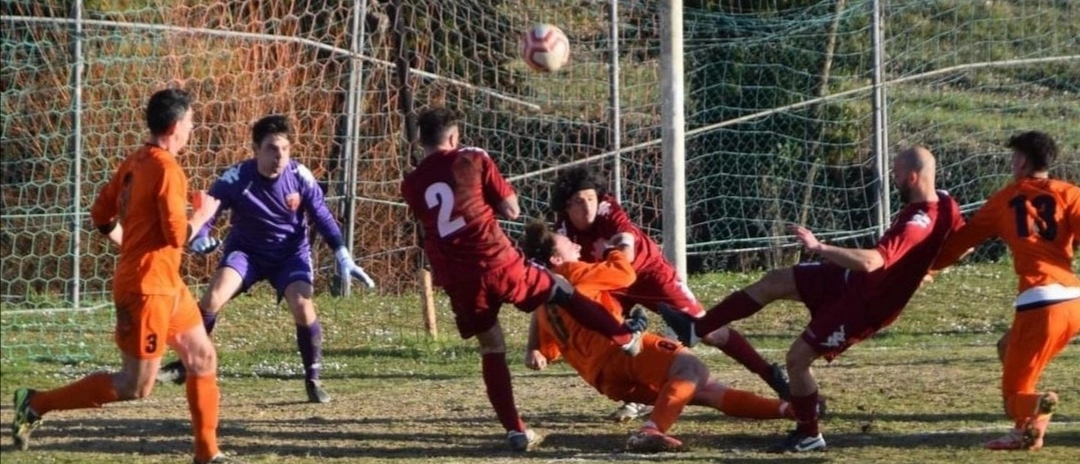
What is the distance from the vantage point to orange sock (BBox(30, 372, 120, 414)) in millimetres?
8094

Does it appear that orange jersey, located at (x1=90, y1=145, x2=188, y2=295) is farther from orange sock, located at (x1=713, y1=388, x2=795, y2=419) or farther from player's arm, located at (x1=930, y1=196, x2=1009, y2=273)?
player's arm, located at (x1=930, y1=196, x2=1009, y2=273)

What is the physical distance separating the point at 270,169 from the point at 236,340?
397 centimetres

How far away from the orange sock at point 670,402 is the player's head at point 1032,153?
1.96 metres

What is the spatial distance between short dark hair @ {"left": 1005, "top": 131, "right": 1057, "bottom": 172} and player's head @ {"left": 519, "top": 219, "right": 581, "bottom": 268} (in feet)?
7.77

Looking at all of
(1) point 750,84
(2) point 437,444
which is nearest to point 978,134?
(1) point 750,84

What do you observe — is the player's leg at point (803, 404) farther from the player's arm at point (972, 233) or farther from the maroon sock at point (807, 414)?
the player's arm at point (972, 233)

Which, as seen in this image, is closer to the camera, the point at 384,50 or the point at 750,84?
the point at 384,50

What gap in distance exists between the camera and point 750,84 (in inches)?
688

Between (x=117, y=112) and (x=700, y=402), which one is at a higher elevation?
(x=117, y=112)

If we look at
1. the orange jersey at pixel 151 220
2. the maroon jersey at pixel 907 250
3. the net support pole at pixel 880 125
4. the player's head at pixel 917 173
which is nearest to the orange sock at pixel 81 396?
the orange jersey at pixel 151 220

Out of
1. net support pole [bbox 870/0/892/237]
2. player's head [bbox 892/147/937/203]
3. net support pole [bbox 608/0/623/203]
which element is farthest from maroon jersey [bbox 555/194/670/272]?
net support pole [bbox 870/0/892/237]

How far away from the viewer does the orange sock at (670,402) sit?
27.3ft

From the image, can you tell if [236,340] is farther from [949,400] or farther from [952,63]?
[952,63]

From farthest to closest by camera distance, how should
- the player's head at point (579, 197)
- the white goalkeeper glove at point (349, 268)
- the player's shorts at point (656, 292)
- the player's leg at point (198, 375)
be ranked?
the white goalkeeper glove at point (349, 268), the player's shorts at point (656, 292), the player's head at point (579, 197), the player's leg at point (198, 375)
